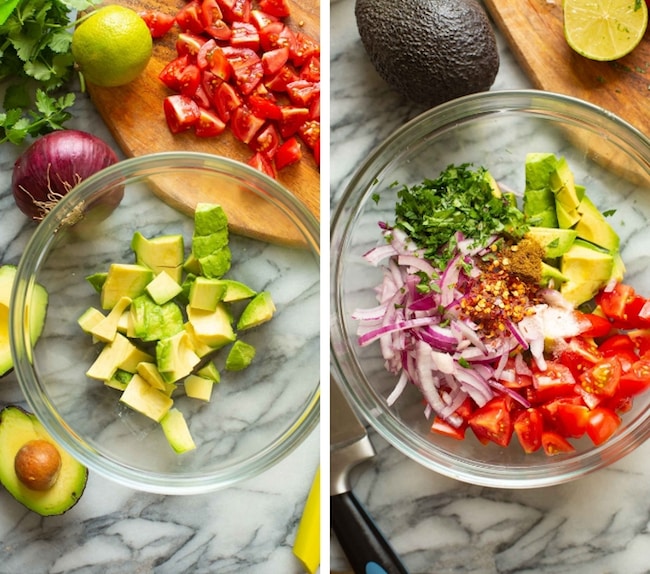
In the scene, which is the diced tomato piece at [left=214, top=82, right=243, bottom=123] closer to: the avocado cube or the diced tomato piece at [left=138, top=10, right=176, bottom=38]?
the diced tomato piece at [left=138, top=10, right=176, bottom=38]

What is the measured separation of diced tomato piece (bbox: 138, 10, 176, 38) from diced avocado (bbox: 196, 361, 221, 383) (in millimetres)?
658

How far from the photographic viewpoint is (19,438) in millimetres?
1495

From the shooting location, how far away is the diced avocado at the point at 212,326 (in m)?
1.46

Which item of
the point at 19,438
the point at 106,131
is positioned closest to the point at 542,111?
the point at 106,131

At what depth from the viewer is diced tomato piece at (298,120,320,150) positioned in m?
1.50

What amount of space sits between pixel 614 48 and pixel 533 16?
164 millimetres

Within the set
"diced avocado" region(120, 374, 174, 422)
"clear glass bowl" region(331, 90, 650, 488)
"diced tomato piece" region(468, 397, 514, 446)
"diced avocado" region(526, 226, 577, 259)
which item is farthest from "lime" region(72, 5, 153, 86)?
"diced tomato piece" region(468, 397, 514, 446)

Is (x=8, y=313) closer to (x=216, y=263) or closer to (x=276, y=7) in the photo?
(x=216, y=263)

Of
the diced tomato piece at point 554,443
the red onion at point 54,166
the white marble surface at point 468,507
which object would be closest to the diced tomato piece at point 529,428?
→ the diced tomato piece at point 554,443

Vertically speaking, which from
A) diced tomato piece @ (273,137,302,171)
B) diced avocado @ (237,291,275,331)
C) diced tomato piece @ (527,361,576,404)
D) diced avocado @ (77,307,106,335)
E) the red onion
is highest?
diced tomato piece @ (273,137,302,171)

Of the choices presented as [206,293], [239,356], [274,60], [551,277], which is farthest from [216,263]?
[551,277]

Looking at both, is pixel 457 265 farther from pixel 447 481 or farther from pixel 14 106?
pixel 14 106

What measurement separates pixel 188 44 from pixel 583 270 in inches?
34.0

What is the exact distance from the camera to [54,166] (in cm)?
141
